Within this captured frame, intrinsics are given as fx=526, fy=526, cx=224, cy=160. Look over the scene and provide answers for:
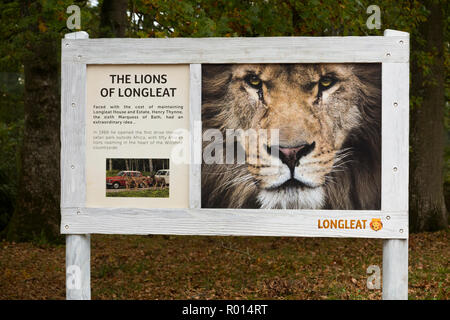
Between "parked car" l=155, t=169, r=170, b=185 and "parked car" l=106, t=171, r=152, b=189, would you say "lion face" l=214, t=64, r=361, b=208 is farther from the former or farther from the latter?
"parked car" l=106, t=171, r=152, b=189

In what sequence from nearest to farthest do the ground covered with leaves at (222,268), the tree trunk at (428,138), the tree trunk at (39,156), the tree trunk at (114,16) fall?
the ground covered with leaves at (222,268), the tree trunk at (39,156), the tree trunk at (114,16), the tree trunk at (428,138)

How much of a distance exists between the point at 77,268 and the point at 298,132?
2.29m

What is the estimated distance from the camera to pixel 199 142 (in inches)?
178

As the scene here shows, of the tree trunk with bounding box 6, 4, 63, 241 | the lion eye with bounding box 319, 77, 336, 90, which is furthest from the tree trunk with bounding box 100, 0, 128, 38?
the lion eye with bounding box 319, 77, 336, 90

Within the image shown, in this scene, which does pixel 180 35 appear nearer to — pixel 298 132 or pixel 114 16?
pixel 114 16

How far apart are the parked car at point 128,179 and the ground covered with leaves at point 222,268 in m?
3.01

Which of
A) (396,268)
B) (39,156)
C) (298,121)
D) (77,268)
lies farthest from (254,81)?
(39,156)

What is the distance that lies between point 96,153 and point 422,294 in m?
4.74

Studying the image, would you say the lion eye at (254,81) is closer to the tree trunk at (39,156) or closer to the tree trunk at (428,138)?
the tree trunk at (39,156)

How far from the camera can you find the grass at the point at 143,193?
461 cm

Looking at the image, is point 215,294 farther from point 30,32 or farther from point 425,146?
point 425,146

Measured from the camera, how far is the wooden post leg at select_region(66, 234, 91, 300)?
4676 millimetres

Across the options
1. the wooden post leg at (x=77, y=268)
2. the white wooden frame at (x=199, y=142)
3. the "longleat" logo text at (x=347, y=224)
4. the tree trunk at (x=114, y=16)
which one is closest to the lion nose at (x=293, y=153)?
the white wooden frame at (x=199, y=142)

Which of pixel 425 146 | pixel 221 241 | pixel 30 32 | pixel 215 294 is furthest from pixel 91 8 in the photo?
pixel 215 294
